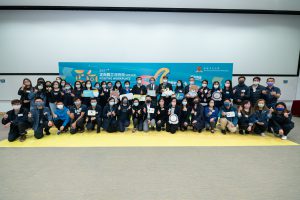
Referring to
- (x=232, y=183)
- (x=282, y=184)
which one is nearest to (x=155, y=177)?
(x=232, y=183)

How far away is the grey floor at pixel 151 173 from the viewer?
2885 millimetres

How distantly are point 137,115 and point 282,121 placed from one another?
435cm

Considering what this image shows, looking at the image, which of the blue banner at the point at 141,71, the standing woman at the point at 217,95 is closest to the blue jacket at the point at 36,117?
the blue banner at the point at 141,71

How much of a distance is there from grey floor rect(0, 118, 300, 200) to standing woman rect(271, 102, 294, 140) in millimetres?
826

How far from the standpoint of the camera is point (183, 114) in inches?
231

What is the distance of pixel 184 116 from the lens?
19.3ft

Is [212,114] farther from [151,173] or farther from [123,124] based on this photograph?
[151,173]

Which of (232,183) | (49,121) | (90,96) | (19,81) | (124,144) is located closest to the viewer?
(232,183)

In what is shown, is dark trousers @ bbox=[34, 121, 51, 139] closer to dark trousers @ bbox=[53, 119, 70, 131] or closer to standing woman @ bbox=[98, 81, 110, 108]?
dark trousers @ bbox=[53, 119, 70, 131]
